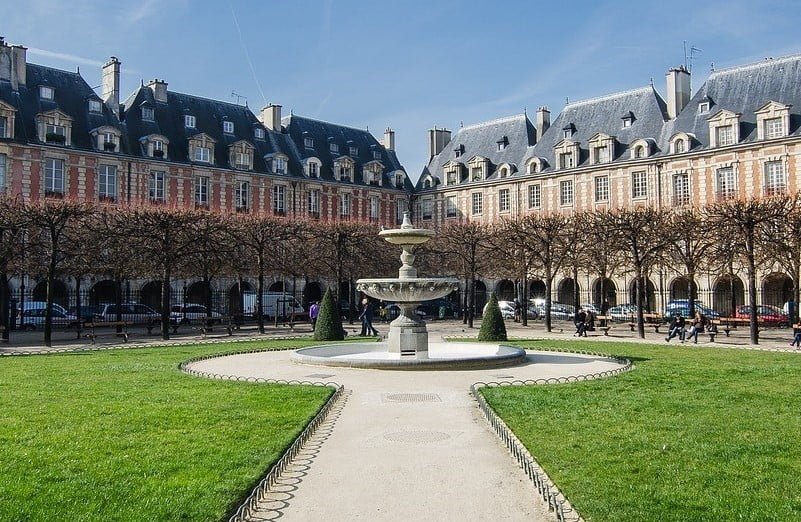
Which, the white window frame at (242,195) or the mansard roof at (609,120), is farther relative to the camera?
the white window frame at (242,195)

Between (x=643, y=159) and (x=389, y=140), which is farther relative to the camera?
(x=389, y=140)

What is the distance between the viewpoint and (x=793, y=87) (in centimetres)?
3353

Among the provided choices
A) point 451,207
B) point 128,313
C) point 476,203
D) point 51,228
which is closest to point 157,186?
point 128,313

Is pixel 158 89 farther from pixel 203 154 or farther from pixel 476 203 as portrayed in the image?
pixel 476 203

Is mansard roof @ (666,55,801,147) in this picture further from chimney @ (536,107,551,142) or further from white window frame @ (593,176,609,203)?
chimney @ (536,107,551,142)

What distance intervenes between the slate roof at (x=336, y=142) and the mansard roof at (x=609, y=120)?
408 inches

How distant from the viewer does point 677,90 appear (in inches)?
1489

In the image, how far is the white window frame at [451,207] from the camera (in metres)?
46.2

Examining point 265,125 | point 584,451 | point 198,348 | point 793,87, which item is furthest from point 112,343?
point 793,87

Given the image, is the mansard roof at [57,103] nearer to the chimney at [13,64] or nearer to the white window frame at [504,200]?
the chimney at [13,64]

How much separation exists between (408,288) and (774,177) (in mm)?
25811

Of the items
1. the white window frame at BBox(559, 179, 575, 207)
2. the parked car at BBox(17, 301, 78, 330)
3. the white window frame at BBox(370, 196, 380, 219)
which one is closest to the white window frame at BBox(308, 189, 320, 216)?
the white window frame at BBox(370, 196, 380, 219)

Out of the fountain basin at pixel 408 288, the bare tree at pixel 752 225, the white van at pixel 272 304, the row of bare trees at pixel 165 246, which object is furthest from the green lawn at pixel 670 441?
the white van at pixel 272 304

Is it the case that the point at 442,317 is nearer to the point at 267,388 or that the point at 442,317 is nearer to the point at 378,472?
the point at 267,388
